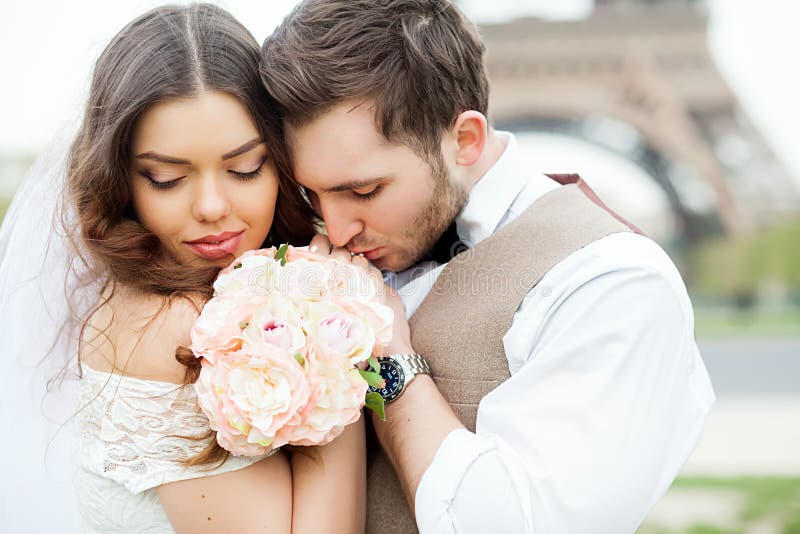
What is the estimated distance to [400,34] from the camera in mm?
2117

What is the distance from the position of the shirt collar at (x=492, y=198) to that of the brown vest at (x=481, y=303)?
3.7 inches

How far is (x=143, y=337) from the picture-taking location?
5.97ft

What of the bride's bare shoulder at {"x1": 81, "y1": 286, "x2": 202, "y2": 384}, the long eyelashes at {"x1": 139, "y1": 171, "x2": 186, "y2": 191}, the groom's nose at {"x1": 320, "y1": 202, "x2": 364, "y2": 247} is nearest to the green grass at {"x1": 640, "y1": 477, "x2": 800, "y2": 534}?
the groom's nose at {"x1": 320, "y1": 202, "x2": 364, "y2": 247}

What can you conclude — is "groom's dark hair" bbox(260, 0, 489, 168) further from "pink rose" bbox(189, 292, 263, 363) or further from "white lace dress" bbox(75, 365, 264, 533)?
"white lace dress" bbox(75, 365, 264, 533)

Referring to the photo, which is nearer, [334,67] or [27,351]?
[334,67]

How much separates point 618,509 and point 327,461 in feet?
2.11

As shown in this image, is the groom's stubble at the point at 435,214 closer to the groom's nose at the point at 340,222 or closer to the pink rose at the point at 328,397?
the groom's nose at the point at 340,222

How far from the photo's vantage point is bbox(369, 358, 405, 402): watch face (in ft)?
6.17

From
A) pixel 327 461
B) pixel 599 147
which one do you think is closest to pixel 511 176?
pixel 327 461

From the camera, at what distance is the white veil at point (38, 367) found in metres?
2.16

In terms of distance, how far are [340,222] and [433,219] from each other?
0.85ft

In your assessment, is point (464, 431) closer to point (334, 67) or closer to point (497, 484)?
point (497, 484)

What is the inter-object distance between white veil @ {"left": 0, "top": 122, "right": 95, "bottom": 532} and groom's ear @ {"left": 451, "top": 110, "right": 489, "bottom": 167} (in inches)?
41.9

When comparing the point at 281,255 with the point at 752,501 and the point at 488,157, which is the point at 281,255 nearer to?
the point at 488,157
